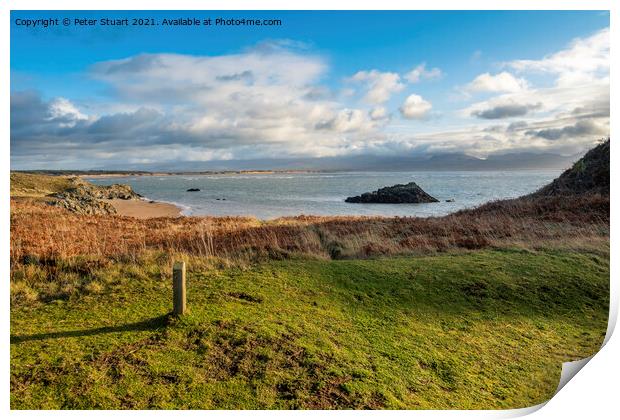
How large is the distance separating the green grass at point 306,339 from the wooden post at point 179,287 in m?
0.21

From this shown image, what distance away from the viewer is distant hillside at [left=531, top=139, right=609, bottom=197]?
27.8 meters

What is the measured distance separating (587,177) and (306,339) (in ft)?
98.1

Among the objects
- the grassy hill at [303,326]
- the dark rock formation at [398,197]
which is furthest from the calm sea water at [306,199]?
the grassy hill at [303,326]

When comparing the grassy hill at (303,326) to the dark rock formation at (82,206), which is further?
the dark rock formation at (82,206)

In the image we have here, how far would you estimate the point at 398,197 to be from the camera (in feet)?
206

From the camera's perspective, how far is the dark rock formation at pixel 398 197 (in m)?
61.6

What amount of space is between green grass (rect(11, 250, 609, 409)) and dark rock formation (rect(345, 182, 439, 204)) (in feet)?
168

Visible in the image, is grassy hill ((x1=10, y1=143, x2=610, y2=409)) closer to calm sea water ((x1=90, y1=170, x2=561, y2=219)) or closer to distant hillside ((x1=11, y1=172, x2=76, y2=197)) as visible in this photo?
calm sea water ((x1=90, y1=170, x2=561, y2=219))

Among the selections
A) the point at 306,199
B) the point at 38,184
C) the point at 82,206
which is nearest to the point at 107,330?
the point at 82,206

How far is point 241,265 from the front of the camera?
1080cm

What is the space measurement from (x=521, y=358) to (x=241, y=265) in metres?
6.57

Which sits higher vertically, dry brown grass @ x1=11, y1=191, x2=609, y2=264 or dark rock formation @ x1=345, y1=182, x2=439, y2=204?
dark rock formation @ x1=345, y1=182, x2=439, y2=204

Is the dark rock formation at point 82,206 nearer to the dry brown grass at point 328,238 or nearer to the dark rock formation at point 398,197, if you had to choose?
the dry brown grass at point 328,238

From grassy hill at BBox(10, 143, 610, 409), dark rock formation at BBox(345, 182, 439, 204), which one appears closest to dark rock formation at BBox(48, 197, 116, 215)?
grassy hill at BBox(10, 143, 610, 409)
